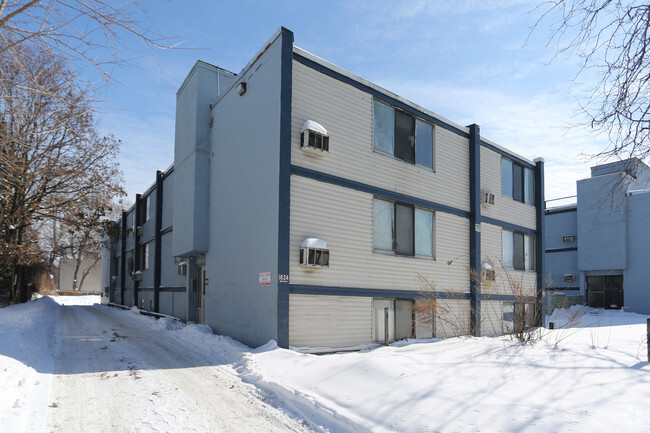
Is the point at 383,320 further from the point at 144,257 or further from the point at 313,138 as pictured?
the point at 144,257

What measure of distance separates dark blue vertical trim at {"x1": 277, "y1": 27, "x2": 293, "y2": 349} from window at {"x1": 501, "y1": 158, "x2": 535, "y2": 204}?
37.1ft

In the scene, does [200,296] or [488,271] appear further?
[488,271]

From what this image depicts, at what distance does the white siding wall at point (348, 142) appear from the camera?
436 inches

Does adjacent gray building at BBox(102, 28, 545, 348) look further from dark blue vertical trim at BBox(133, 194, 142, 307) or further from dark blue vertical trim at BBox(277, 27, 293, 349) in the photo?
dark blue vertical trim at BBox(133, 194, 142, 307)

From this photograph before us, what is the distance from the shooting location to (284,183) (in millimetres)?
10375

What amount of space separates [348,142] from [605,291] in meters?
25.4

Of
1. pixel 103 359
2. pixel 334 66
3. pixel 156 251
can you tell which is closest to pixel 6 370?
pixel 103 359

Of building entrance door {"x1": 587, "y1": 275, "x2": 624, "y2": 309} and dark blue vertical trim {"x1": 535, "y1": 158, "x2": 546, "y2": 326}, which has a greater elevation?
dark blue vertical trim {"x1": 535, "y1": 158, "x2": 546, "y2": 326}

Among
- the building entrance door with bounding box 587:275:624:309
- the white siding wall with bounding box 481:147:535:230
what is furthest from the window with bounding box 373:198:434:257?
the building entrance door with bounding box 587:275:624:309

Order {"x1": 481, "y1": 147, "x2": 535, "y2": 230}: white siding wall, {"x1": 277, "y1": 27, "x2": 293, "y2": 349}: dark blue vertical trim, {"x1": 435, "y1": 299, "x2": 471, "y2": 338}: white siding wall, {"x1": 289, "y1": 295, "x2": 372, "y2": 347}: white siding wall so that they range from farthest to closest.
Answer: {"x1": 481, "y1": 147, "x2": 535, "y2": 230}: white siding wall, {"x1": 435, "y1": 299, "x2": 471, "y2": 338}: white siding wall, {"x1": 289, "y1": 295, "x2": 372, "y2": 347}: white siding wall, {"x1": 277, "y1": 27, "x2": 293, "y2": 349}: dark blue vertical trim

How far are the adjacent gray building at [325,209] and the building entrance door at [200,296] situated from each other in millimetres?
44

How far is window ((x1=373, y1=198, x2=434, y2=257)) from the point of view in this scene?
12.7 meters

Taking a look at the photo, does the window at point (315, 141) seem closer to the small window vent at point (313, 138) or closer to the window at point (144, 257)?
the small window vent at point (313, 138)

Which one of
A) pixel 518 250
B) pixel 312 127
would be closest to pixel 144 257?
pixel 312 127
